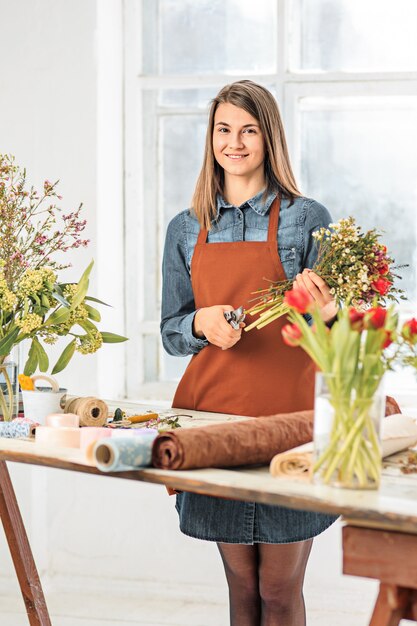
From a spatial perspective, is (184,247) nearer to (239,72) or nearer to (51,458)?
(51,458)

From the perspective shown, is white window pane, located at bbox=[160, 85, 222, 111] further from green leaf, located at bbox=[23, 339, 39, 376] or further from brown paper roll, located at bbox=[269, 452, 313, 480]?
brown paper roll, located at bbox=[269, 452, 313, 480]

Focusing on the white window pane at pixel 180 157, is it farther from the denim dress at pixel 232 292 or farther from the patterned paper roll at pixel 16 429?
the patterned paper roll at pixel 16 429

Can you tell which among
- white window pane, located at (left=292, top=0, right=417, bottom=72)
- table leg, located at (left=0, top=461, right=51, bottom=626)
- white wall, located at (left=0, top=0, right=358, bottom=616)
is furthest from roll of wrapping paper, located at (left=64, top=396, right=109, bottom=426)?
white window pane, located at (left=292, top=0, right=417, bottom=72)

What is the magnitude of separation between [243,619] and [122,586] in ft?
4.91

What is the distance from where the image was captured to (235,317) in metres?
2.39

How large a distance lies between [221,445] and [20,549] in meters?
1.14

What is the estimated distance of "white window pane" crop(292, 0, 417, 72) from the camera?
381 cm

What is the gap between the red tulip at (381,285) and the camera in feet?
6.97

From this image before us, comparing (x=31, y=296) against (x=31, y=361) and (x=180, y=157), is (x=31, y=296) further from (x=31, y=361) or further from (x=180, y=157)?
(x=180, y=157)

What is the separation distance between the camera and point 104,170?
3805 millimetres

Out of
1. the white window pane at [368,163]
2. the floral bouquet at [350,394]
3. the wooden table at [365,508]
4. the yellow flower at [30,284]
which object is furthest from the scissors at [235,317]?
the white window pane at [368,163]

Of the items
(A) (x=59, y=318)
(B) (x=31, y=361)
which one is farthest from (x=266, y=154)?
(B) (x=31, y=361)

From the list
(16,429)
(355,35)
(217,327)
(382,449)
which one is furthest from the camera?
(355,35)

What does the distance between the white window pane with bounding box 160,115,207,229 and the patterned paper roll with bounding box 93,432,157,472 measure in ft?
7.93
